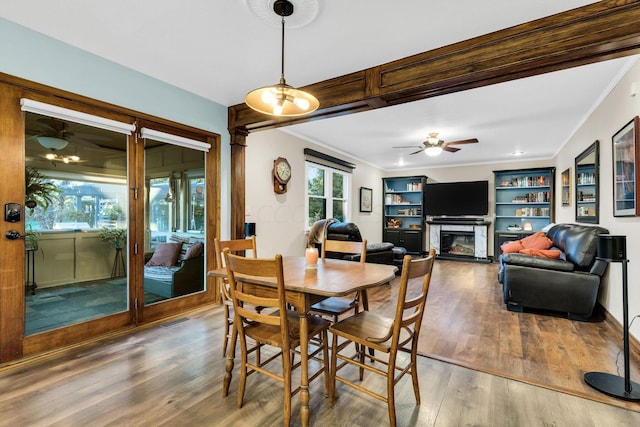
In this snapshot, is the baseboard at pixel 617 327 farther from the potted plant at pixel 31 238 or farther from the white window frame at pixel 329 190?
the potted plant at pixel 31 238

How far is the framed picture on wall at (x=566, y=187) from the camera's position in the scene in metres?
5.12

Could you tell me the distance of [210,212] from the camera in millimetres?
3668

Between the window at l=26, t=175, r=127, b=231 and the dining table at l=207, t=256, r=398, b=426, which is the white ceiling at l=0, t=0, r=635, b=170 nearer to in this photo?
the window at l=26, t=175, r=127, b=231

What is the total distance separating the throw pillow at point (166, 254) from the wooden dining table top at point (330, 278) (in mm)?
1518

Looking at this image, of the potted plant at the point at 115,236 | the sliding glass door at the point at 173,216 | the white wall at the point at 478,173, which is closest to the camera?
the potted plant at the point at 115,236

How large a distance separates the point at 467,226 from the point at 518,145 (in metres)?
2.33

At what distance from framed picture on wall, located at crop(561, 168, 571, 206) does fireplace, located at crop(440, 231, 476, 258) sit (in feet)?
7.29

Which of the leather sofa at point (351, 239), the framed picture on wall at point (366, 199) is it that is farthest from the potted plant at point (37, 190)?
the framed picture on wall at point (366, 199)

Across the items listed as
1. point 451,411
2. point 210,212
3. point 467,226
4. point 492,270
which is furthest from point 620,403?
point 467,226

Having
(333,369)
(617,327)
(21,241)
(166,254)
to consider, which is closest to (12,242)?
(21,241)

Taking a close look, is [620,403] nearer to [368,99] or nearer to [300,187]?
[368,99]

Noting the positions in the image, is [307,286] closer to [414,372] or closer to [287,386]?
[287,386]

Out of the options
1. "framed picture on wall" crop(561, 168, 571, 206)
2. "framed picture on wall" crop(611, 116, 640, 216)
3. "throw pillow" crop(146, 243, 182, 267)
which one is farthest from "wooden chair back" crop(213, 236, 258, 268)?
"framed picture on wall" crop(561, 168, 571, 206)

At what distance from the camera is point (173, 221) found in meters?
3.38
